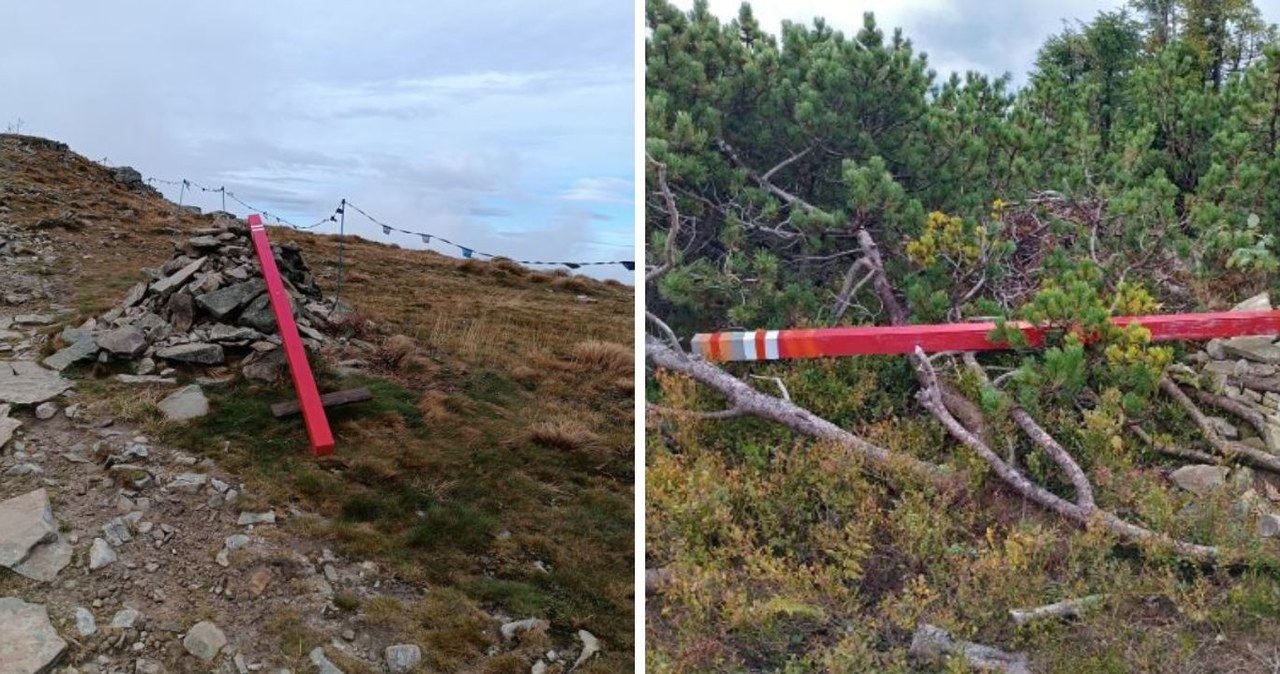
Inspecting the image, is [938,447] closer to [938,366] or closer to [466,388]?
[938,366]

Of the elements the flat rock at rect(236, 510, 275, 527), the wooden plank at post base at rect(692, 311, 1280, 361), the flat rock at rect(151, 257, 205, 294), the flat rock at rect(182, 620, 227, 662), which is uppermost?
the flat rock at rect(151, 257, 205, 294)

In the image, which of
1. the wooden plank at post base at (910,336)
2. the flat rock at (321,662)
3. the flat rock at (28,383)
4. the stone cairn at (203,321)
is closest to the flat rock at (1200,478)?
the wooden plank at post base at (910,336)

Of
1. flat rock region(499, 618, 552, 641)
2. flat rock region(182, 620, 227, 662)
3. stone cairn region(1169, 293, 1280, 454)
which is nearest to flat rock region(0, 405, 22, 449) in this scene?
flat rock region(182, 620, 227, 662)

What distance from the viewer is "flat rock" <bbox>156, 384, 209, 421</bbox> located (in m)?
6.61

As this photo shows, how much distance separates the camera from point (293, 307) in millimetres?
8555

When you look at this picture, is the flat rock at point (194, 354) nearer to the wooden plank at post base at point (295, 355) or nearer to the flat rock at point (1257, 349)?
the wooden plank at post base at point (295, 355)

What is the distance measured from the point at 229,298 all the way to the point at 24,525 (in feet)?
11.1

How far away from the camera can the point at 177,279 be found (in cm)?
833

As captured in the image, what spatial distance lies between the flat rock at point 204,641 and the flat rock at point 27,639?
20.1 inches

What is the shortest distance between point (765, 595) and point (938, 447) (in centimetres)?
78

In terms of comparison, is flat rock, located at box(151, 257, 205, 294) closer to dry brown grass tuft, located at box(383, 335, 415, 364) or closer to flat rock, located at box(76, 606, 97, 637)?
dry brown grass tuft, located at box(383, 335, 415, 364)

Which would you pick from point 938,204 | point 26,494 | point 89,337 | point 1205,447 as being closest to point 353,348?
point 89,337

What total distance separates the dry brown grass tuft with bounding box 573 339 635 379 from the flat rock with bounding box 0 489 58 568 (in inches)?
199

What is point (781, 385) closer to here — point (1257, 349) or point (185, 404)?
point (1257, 349)
